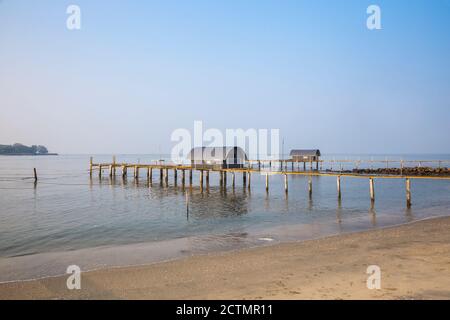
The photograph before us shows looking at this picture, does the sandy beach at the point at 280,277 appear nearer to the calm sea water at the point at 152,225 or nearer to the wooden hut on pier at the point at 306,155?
the calm sea water at the point at 152,225

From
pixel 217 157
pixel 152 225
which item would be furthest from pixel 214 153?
pixel 152 225

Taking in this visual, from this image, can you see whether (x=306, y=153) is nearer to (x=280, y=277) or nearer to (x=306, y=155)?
(x=306, y=155)

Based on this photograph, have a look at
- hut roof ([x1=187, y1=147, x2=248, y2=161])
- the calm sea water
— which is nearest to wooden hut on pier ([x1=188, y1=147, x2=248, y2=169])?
hut roof ([x1=187, y1=147, x2=248, y2=161])

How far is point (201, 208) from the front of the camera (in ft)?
83.7

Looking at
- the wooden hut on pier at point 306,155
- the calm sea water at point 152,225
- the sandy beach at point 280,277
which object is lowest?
the calm sea water at point 152,225

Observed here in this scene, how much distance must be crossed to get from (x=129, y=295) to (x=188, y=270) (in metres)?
2.35

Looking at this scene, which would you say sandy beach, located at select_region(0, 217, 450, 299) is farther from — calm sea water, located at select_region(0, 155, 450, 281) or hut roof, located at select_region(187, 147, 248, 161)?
hut roof, located at select_region(187, 147, 248, 161)

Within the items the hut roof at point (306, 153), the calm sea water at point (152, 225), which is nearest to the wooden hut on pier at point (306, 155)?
the hut roof at point (306, 153)

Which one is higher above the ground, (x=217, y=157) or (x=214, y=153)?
(x=214, y=153)

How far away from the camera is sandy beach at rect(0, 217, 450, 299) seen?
7609 mm

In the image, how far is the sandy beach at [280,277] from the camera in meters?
7.61

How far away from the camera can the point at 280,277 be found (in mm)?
8883
